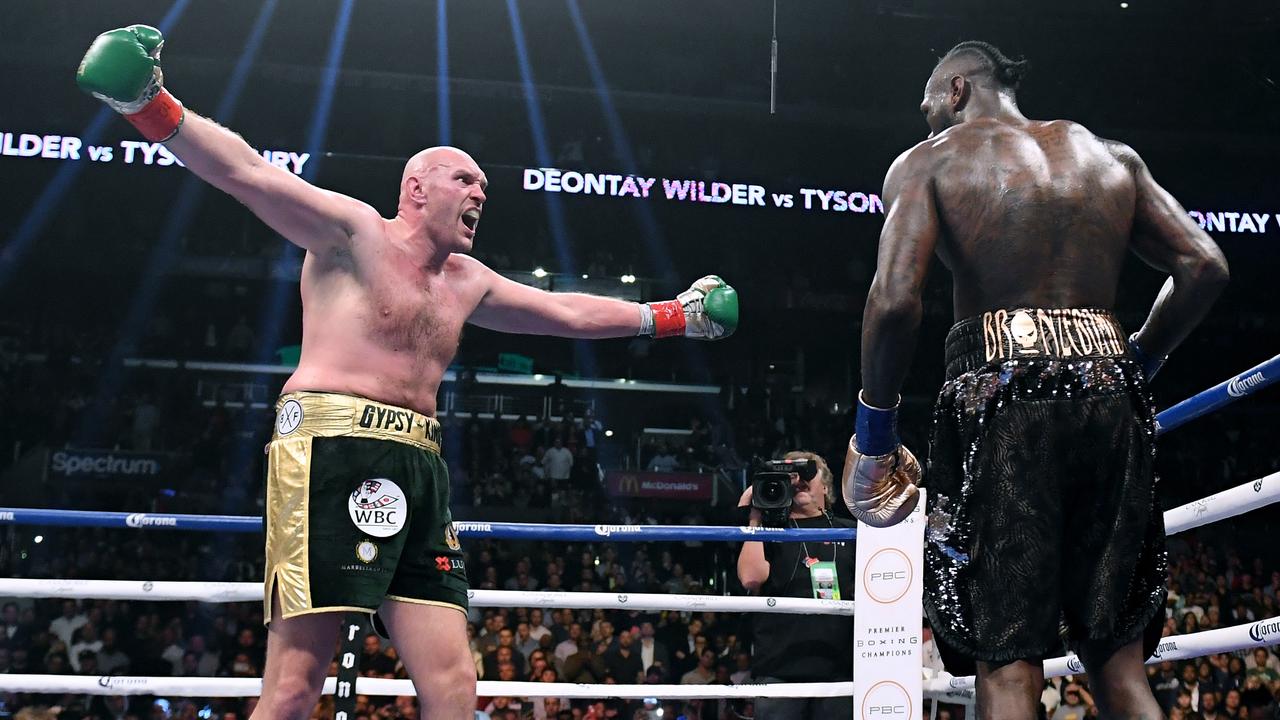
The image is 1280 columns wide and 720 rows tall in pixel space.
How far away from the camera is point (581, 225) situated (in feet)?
45.6

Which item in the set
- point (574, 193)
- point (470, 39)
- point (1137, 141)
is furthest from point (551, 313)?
point (1137, 141)

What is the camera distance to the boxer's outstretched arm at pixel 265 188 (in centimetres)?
205

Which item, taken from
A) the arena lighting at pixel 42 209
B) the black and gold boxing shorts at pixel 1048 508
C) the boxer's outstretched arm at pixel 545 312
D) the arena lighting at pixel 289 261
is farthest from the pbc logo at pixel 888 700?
the arena lighting at pixel 42 209

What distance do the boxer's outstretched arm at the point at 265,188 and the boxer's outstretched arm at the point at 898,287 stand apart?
3.29 ft

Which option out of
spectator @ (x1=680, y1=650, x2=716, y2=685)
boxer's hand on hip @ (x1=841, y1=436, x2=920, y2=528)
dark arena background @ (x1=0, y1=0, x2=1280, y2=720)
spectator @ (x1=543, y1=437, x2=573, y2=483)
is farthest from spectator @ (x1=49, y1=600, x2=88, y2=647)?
boxer's hand on hip @ (x1=841, y1=436, x2=920, y2=528)

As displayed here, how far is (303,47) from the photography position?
1446 cm

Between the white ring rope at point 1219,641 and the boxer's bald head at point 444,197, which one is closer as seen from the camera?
the white ring rope at point 1219,641

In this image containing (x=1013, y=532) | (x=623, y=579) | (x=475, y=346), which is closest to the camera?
(x=1013, y=532)

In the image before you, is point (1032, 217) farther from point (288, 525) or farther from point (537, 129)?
point (537, 129)

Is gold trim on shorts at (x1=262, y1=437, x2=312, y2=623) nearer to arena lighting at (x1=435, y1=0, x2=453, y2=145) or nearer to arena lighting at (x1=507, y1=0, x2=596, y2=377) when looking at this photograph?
arena lighting at (x1=507, y1=0, x2=596, y2=377)

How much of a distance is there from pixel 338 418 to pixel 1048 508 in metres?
1.28

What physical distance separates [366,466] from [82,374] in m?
12.2

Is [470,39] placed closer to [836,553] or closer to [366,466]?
[836,553]

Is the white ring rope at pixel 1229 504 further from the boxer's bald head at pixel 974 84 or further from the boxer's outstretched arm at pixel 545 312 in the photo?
the boxer's outstretched arm at pixel 545 312
